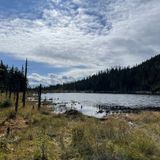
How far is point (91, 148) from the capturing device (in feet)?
45.1

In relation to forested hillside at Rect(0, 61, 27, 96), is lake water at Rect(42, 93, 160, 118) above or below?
below

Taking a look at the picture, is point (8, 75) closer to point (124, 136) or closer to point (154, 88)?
point (124, 136)

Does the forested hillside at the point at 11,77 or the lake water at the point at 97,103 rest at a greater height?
the forested hillside at the point at 11,77

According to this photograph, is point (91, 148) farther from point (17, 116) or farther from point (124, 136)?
point (17, 116)

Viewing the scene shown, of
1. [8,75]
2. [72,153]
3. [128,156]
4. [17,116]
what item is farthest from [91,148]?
[8,75]

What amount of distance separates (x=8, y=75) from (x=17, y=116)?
56372mm

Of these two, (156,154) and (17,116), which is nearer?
(156,154)

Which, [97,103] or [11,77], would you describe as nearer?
[11,77]

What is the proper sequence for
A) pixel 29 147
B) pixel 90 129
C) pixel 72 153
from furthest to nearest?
pixel 90 129
pixel 29 147
pixel 72 153

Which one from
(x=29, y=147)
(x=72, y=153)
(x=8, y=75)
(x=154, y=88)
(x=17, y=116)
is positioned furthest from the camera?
(x=154, y=88)

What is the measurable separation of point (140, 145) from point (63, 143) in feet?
12.7

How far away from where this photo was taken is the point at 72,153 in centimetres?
1370

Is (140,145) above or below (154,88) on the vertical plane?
below

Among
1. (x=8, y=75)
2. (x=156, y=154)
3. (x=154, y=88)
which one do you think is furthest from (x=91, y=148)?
(x=154, y=88)
